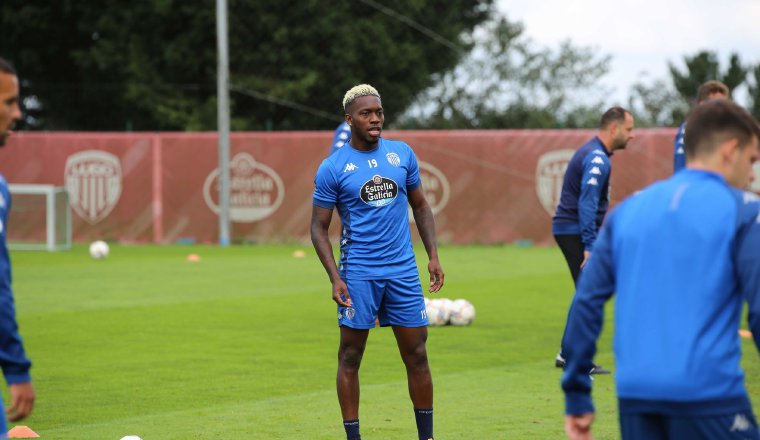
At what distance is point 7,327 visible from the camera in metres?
4.66

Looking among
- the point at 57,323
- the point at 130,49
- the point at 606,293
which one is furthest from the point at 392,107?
the point at 606,293

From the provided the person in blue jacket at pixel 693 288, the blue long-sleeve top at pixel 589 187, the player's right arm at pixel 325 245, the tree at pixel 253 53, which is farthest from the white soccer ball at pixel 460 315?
the tree at pixel 253 53

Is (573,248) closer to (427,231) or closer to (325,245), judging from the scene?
(427,231)

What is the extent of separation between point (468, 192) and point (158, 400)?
65.4 feet

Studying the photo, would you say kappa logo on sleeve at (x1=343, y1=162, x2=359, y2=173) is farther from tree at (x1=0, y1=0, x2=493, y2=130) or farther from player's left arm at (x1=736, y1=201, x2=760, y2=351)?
tree at (x1=0, y1=0, x2=493, y2=130)

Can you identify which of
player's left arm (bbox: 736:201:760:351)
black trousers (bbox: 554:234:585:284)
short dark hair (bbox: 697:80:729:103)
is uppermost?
short dark hair (bbox: 697:80:729:103)

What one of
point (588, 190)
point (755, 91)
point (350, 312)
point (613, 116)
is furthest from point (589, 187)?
point (755, 91)

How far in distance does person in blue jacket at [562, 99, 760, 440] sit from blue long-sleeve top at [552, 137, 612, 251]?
20.2 feet

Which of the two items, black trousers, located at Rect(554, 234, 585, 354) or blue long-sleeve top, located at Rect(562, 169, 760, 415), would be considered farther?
black trousers, located at Rect(554, 234, 585, 354)

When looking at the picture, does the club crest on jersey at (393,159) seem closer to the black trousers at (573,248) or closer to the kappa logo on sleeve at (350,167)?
the kappa logo on sleeve at (350,167)

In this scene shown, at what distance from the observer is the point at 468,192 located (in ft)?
95.8

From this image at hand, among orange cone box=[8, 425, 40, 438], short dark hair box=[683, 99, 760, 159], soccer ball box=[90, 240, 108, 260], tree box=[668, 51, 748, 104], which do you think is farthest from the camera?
tree box=[668, 51, 748, 104]

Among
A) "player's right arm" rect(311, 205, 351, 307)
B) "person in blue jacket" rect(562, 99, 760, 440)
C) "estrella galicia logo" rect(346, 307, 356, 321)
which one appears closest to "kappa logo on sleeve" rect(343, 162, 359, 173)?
"player's right arm" rect(311, 205, 351, 307)

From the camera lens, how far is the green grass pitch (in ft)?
28.6
